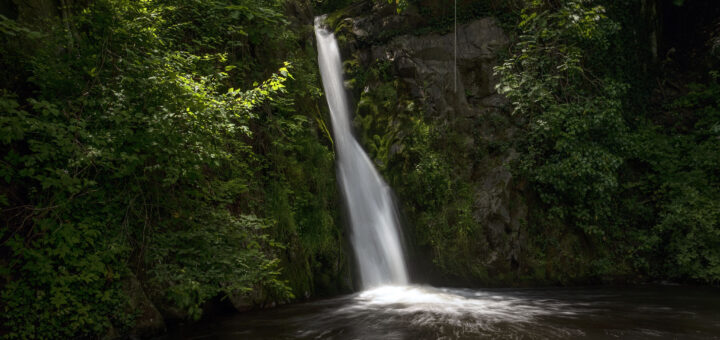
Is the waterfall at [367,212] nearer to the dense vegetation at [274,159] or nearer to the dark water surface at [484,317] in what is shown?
the dense vegetation at [274,159]

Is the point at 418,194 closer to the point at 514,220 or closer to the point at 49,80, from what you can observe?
the point at 514,220

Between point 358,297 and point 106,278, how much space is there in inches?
178

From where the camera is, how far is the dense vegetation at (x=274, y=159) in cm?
364

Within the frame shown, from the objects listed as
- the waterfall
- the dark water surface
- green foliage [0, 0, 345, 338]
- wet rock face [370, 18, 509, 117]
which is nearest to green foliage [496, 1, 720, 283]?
wet rock face [370, 18, 509, 117]

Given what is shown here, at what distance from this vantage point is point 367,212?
900cm

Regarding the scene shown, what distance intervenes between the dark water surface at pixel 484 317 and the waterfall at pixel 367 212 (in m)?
0.84

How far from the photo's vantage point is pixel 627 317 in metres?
5.56

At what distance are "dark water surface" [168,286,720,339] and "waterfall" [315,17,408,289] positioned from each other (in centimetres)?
84

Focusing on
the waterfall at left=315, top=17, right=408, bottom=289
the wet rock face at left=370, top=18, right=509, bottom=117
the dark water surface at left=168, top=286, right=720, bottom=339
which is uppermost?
the wet rock face at left=370, top=18, right=509, bottom=117

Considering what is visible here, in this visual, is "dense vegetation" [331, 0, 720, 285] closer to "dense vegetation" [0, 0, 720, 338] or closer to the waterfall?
"dense vegetation" [0, 0, 720, 338]

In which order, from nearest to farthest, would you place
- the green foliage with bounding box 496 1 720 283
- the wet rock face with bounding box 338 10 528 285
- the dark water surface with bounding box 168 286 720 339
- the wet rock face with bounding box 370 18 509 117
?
the dark water surface with bounding box 168 286 720 339, the green foliage with bounding box 496 1 720 283, the wet rock face with bounding box 338 10 528 285, the wet rock face with bounding box 370 18 509 117

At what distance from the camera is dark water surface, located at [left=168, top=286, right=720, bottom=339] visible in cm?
471

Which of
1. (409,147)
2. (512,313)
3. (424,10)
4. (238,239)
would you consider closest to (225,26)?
(238,239)

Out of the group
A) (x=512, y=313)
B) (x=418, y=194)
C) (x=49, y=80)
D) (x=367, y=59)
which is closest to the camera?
(x=49, y=80)
